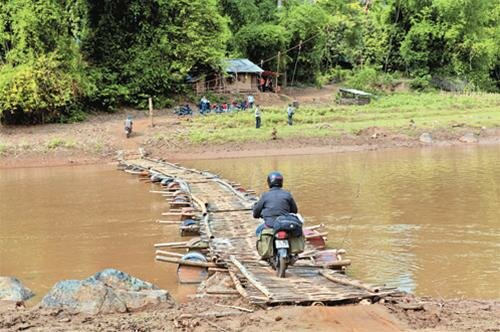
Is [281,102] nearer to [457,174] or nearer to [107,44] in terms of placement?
[107,44]

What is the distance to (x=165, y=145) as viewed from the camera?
1183 inches

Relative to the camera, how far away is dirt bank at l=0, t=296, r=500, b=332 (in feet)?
19.9

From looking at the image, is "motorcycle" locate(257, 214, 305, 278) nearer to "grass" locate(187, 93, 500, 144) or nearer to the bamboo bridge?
the bamboo bridge

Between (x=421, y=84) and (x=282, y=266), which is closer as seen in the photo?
(x=282, y=266)

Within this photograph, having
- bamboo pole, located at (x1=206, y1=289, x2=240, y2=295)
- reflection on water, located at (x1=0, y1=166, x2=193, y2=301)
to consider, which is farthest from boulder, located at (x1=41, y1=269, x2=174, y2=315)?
reflection on water, located at (x1=0, y1=166, x2=193, y2=301)

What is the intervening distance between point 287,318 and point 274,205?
2466 mm

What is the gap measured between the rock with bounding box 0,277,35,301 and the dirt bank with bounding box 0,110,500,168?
20.1 meters

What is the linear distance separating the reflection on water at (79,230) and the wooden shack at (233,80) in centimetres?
2012

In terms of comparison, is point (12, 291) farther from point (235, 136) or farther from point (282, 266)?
point (235, 136)

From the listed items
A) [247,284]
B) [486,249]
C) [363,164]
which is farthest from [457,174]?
[247,284]

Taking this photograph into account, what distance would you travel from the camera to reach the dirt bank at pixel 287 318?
19.9ft

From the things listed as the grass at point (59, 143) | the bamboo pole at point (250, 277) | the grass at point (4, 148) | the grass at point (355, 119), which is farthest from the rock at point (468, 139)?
the bamboo pole at point (250, 277)

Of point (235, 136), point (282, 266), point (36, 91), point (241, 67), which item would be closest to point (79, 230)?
point (282, 266)

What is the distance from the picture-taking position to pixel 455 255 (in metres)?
10.3
